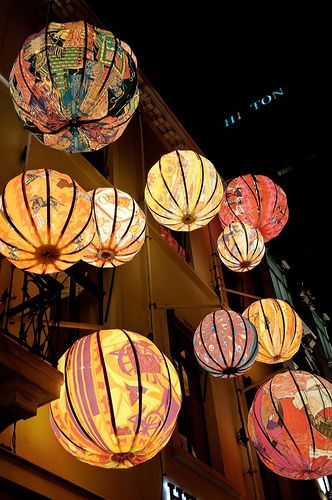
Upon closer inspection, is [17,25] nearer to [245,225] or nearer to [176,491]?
[245,225]

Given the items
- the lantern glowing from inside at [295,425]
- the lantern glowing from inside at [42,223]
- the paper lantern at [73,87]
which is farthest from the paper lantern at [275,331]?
the lantern glowing from inside at [42,223]

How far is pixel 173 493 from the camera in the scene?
7.27 meters

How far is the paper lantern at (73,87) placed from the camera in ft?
18.0

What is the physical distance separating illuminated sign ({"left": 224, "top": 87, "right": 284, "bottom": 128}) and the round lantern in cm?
867

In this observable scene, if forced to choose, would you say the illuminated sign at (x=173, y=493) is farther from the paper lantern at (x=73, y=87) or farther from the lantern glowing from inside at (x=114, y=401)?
the paper lantern at (x=73, y=87)

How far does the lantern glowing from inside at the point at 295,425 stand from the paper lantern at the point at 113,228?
2.23 m

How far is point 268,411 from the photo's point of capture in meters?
5.90

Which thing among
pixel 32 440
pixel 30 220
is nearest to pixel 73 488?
pixel 32 440

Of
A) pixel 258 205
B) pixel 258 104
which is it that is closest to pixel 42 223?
pixel 258 205

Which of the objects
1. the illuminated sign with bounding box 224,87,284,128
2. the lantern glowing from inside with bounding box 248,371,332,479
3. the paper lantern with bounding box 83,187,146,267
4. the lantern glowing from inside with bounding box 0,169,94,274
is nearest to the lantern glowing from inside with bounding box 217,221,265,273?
the paper lantern with bounding box 83,187,146,267

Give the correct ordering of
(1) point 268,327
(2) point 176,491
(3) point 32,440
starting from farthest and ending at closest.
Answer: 1. (1) point 268,327
2. (2) point 176,491
3. (3) point 32,440

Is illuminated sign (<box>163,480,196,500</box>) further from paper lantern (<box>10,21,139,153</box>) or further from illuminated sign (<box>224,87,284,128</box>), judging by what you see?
illuminated sign (<box>224,87,284,128</box>)

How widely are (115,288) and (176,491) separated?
2936 millimetres

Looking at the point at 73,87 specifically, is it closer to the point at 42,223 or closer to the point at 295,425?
the point at 42,223
